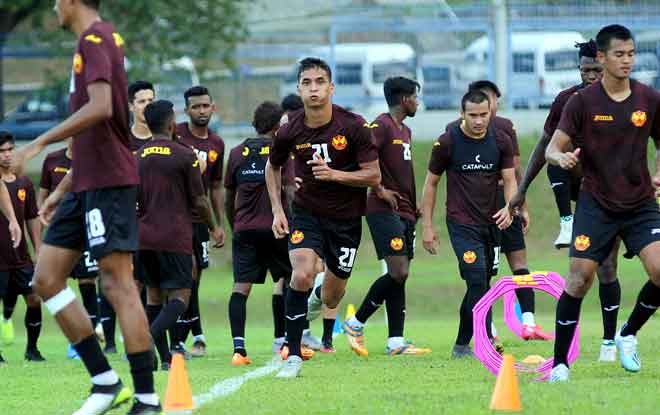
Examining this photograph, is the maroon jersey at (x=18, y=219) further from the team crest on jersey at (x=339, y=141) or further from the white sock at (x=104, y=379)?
the white sock at (x=104, y=379)

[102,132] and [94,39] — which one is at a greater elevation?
[94,39]

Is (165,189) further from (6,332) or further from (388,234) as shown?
(6,332)

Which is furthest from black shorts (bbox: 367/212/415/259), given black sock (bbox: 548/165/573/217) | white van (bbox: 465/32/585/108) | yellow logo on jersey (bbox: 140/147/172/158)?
white van (bbox: 465/32/585/108)

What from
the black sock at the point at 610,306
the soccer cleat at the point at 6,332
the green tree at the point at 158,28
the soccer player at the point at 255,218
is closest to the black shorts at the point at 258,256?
the soccer player at the point at 255,218

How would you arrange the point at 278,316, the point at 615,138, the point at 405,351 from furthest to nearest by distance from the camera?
the point at 278,316 < the point at 405,351 < the point at 615,138

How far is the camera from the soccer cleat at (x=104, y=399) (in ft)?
25.9

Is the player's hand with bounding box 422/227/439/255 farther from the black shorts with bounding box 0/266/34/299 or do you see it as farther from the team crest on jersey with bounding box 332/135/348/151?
the black shorts with bounding box 0/266/34/299

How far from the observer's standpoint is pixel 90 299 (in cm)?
1544

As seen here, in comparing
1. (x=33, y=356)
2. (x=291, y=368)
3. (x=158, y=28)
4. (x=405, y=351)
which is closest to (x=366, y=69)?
(x=158, y=28)

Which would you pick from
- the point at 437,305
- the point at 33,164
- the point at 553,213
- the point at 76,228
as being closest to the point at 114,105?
the point at 76,228

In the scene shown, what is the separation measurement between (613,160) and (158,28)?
71.7ft

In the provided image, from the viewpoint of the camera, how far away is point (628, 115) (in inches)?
369

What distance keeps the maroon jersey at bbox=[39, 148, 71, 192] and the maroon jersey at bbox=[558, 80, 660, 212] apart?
265 inches

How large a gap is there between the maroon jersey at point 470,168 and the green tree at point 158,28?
58.1ft
